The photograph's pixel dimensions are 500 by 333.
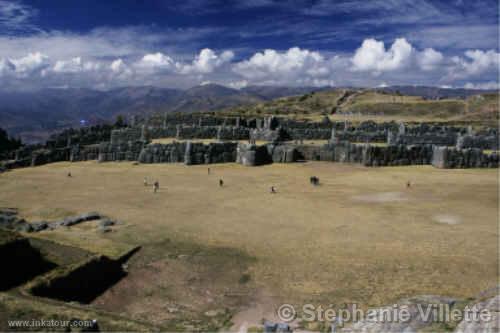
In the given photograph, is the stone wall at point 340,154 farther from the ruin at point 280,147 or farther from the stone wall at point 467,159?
the stone wall at point 467,159

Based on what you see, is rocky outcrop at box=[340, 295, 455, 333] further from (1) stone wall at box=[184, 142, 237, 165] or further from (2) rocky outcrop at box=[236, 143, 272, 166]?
(1) stone wall at box=[184, 142, 237, 165]

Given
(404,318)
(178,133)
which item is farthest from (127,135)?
(404,318)

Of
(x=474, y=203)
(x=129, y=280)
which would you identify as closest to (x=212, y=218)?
(x=129, y=280)

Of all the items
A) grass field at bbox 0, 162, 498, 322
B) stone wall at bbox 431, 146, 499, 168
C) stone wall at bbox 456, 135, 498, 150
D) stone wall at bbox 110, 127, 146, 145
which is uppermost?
stone wall at bbox 110, 127, 146, 145

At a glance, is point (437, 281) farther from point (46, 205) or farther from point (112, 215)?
point (46, 205)

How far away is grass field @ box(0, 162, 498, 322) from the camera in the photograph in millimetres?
13734

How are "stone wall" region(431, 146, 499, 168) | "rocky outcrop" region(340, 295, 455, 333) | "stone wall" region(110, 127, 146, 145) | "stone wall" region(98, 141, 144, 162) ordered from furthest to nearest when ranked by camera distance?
"stone wall" region(110, 127, 146, 145), "stone wall" region(98, 141, 144, 162), "stone wall" region(431, 146, 499, 168), "rocky outcrop" region(340, 295, 455, 333)

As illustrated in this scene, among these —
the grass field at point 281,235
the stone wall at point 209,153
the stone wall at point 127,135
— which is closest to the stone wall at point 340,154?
the stone wall at point 209,153

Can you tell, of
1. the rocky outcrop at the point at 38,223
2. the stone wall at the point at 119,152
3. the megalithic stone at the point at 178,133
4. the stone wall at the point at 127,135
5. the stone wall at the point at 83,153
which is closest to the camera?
the rocky outcrop at the point at 38,223

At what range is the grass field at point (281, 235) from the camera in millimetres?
13734

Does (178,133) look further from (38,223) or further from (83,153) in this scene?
(38,223)

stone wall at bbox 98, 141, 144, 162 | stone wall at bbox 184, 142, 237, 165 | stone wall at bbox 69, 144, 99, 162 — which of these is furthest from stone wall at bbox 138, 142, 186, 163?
stone wall at bbox 69, 144, 99, 162

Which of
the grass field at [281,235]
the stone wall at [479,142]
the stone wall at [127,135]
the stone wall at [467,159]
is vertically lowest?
the grass field at [281,235]

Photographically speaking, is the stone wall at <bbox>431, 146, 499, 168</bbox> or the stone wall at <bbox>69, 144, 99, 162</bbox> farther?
the stone wall at <bbox>69, 144, 99, 162</bbox>
